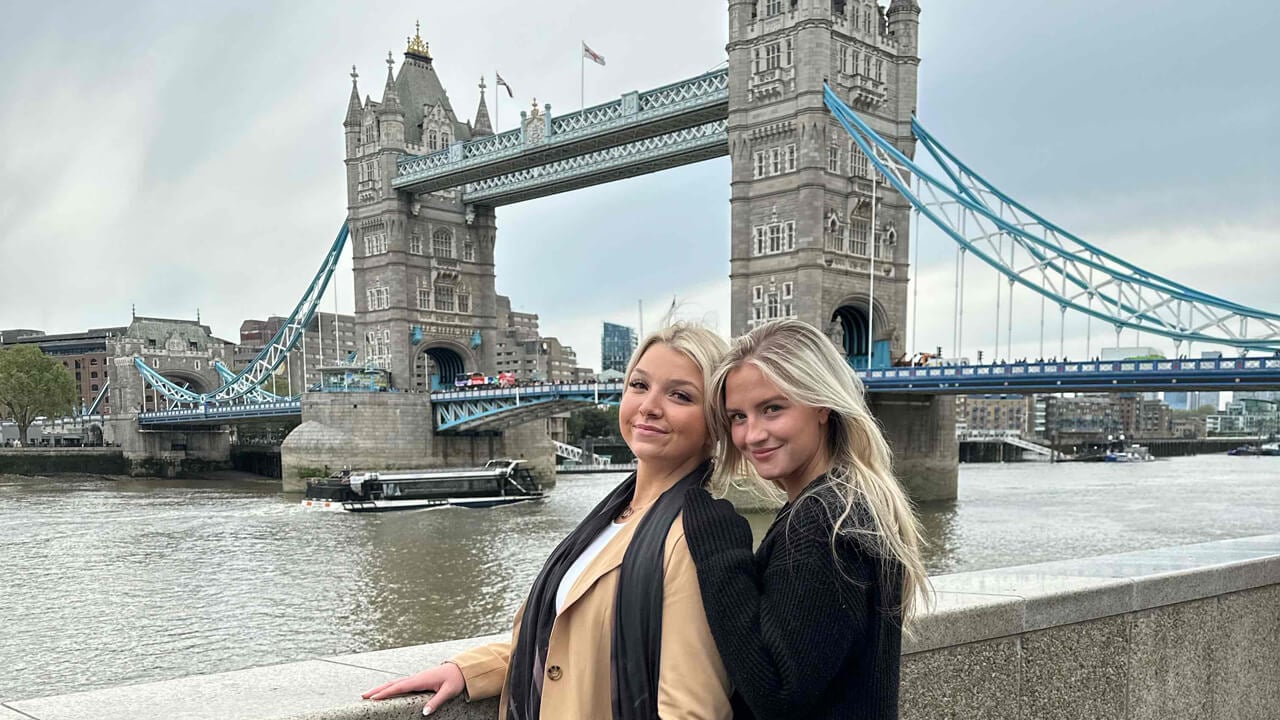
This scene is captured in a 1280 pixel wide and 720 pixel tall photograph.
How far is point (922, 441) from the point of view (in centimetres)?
2758

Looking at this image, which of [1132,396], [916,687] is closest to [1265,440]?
[1132,396]

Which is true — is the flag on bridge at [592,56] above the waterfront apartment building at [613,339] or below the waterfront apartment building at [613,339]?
above

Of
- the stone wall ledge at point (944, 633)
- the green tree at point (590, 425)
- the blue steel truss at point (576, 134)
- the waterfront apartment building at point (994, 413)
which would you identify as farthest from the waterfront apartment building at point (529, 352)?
the stone wall ledge at point (944, 633)

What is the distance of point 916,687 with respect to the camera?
2568 mm

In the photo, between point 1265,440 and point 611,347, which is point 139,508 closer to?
point 611,347

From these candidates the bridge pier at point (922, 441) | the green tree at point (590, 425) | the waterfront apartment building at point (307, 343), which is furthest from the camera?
the waterfront apartment building at point (307, 343)

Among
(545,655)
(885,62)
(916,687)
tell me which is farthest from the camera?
(885,62)

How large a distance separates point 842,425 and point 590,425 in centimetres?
6329

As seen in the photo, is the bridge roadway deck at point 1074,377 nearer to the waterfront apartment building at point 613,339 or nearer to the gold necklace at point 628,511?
the gold necklace at point 628,511

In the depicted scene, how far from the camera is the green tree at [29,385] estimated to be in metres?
53.0

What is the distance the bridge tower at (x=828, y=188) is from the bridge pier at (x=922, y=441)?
0.03 metres

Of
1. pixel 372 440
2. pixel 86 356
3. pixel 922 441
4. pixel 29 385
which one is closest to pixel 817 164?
pixel 922 441

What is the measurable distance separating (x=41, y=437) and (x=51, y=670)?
178 ft

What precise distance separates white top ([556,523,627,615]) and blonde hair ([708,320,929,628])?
0.27 m
